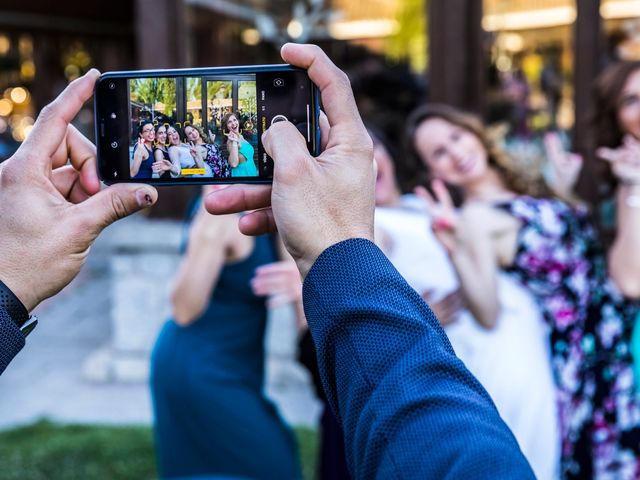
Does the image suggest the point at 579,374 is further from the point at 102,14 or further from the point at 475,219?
the point at 102,14

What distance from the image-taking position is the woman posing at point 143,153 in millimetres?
1236

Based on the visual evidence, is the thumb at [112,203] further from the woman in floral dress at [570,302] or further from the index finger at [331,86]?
the woman in floral dress at [570,302]

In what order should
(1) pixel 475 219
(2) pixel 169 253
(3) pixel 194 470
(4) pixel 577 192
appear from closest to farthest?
(1) pixel 475 219
(3) pixel 194 470
(4) pixel 577 192
(2) pixel 169 253

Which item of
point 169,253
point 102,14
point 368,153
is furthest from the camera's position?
A: point 102,14

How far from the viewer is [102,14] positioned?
7.36 meters

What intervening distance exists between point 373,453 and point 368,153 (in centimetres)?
42

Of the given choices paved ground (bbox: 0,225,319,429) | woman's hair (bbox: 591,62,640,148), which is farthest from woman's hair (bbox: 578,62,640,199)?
paved ground (bbox: 0,225,319,429)

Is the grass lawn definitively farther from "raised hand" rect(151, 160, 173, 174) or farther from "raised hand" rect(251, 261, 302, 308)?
"raised hand" rect(151, 160, 173, 174)

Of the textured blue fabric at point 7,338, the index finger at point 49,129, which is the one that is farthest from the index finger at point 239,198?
the textured blue fabric at point 7,338

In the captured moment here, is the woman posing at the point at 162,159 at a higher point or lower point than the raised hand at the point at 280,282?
higher

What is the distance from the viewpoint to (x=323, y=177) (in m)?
0.99

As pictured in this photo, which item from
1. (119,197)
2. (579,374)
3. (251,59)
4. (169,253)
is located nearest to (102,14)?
(251,59)

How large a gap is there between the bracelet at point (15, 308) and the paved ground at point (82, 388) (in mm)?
3433

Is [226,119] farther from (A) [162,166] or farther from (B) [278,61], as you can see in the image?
Result: (B) [278,61]
